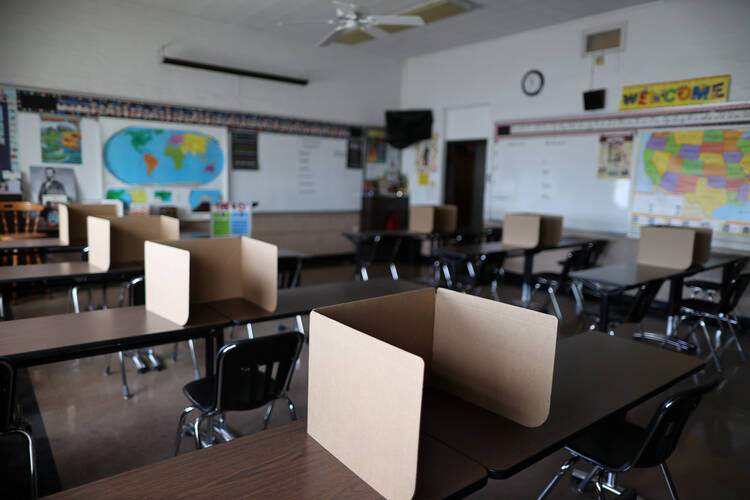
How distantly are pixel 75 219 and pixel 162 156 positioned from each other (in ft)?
6.49

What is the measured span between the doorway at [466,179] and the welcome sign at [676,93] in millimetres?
2717

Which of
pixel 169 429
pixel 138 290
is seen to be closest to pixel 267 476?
pixel 169 429

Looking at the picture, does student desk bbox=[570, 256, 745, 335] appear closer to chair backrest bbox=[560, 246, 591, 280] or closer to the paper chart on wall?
chair backrest bbox=[560, 246, 591, 280]

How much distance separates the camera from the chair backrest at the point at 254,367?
1.88 m

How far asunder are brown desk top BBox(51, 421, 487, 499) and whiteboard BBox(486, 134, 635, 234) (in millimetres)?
5417

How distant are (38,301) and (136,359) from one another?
91.0 inches

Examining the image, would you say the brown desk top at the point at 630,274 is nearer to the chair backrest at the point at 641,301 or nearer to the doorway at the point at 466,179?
the chair backrest at the point at 641,301

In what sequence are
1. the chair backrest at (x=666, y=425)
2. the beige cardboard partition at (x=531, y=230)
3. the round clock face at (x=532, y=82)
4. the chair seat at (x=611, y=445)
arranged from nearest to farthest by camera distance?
the chair backrest at (x=666, y=425), the chair seat at (x=611, y=445), the beige cardboard partition at (x=531, y=230), the round clock face at (x=532, y=82)

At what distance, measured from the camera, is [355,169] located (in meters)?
7.98

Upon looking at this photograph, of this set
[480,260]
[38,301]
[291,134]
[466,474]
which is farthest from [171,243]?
[291,134]

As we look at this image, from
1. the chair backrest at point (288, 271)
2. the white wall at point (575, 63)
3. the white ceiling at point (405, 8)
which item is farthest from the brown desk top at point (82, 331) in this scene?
the white wall at point (575, 63)

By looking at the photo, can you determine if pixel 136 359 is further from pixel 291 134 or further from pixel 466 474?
pixel 291 134

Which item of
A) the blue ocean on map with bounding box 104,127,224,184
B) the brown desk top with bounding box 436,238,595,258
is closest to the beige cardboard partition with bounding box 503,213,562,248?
the brown desk top with bounding box 436,238,595,258

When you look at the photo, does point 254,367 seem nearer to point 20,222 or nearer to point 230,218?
point 230,218
